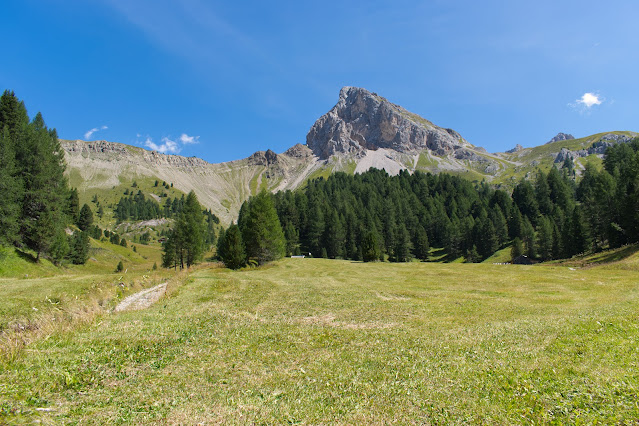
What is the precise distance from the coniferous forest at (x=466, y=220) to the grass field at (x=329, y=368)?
57.4 meters

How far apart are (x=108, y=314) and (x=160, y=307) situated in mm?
2994

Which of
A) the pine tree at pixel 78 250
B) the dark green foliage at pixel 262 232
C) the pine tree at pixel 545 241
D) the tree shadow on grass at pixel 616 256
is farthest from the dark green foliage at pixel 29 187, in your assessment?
the pine tree at pixel 545 241

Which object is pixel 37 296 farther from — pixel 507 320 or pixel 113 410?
pixel 507 320

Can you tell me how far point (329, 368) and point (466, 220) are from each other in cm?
12825

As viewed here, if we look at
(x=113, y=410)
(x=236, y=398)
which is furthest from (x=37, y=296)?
(x=236, y=398)

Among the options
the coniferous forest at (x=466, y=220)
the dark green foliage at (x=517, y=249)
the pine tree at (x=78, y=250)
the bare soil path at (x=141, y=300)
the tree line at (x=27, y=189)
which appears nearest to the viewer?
the bare soil path at (x=141, y=300)

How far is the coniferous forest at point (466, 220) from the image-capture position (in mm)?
77375

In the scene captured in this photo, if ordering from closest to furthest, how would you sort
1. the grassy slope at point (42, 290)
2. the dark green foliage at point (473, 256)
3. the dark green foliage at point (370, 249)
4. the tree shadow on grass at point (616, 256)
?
1. the grassy slope at point (42, 290)
2. the tree shadow on grass at point (616, 256)
3. the dark green foliage at point (370, 249)
4. the dark green foliage at point (473, 256)

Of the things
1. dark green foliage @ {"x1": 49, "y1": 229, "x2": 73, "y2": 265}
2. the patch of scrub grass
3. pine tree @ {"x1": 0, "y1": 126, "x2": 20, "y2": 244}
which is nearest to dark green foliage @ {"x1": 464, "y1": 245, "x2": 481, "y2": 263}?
the patch of scrub grass

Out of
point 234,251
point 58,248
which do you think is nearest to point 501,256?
point 234,251

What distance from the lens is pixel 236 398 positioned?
750 centimetres

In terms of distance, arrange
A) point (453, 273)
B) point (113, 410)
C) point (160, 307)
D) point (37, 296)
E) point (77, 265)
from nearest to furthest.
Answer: point (113, 410), point (160, 307), point (37, 296), point (453, 273), point (77, 265)

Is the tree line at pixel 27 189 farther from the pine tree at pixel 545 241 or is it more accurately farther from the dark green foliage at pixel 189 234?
the pine tree at pixel 545 241

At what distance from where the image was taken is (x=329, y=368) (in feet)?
31.5
